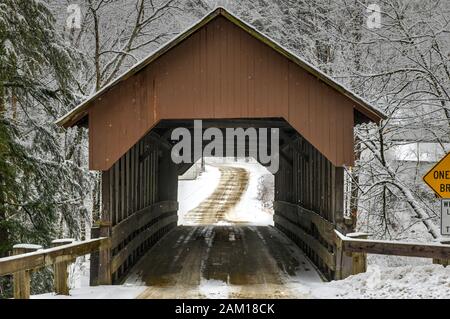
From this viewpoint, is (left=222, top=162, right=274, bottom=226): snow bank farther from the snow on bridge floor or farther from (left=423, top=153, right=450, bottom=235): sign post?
(left=423, top=153, right=450, bottom=235): sign post

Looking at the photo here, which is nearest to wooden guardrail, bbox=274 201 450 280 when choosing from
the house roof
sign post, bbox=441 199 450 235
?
sign post, bbox=441 199 450 235

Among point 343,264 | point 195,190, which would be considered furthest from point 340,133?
point 195,190

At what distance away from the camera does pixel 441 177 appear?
25.0ft

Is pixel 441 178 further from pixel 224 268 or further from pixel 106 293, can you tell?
pixel 106 293

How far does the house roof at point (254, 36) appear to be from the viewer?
29.9ft

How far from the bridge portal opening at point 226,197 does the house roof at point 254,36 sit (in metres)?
16.6

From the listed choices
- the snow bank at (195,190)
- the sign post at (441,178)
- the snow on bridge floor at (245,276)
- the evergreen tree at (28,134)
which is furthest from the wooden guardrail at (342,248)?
the snow bank at (195,190)

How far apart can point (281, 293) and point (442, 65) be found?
6.73 meters

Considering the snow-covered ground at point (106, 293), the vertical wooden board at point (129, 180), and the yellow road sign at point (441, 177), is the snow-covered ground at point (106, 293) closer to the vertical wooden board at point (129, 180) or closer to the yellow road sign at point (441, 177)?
the vertical wooden board at point (129, 180)

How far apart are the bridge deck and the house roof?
322 cm

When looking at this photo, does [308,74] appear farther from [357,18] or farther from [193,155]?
[193,155]

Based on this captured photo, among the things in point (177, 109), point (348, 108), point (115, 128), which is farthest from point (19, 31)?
point (348, 108)

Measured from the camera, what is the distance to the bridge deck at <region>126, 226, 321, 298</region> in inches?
342

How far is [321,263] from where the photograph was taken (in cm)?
1102
